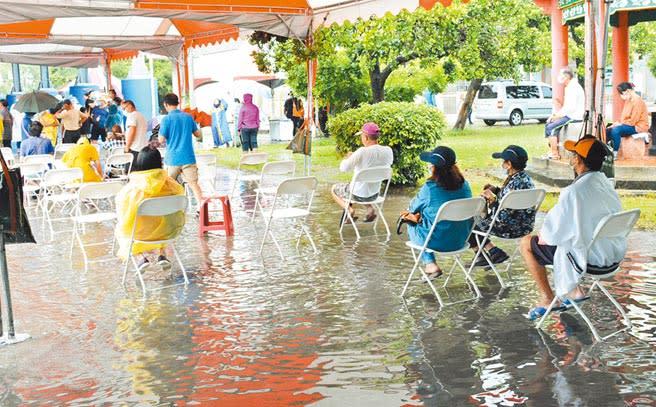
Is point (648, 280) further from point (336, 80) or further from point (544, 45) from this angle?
point (544, 45)

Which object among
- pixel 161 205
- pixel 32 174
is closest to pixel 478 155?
pixel 32 174

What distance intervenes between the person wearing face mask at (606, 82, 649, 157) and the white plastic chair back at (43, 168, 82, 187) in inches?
319

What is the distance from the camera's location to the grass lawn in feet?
37.0

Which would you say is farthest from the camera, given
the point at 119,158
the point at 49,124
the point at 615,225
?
the point at 49,124

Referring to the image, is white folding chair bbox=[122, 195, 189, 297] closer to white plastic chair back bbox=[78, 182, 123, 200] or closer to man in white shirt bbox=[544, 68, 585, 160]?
white plastic chair back bbox=[78, 182, 123, 200]

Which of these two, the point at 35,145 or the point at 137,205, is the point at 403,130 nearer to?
the point at 35,145

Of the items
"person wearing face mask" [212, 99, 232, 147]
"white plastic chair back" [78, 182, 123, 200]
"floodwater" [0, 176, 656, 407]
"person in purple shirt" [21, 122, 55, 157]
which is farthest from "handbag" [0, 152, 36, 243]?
"person wearing face mask" [212, 99, 232, 147]

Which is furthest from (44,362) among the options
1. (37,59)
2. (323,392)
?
(37,59)

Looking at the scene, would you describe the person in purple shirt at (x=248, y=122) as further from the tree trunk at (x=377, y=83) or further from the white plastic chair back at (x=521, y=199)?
the white plastic chair back at (x=521, y=199)

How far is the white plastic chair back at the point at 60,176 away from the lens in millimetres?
10195

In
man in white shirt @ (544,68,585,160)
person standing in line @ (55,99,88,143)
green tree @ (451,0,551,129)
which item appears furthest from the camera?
green tree @ (451,0,551,129)

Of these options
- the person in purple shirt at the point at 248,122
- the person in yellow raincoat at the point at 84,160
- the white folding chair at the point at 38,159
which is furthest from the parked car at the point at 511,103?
the person in yellow raincoat at the point at 84,160

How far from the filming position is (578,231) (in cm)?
544

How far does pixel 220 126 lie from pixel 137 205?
1849 centimetres
